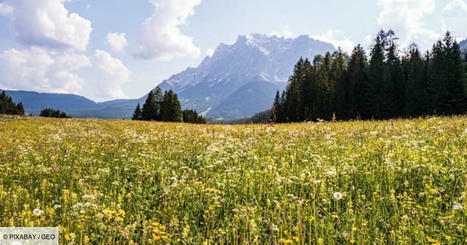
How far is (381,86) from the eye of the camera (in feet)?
188

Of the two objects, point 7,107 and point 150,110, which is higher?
point 7,107

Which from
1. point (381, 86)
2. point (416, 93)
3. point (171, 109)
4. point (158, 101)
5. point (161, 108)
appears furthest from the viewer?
point (158, 101)

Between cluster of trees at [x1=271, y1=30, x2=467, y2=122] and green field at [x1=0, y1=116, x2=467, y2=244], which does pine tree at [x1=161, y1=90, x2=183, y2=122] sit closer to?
cluster of trees at [x1=271, y1=30, x2=467, y2=122]

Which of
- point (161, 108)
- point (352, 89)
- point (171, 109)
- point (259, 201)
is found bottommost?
point (259, 201)

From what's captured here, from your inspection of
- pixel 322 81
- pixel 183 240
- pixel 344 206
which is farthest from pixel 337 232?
pixel 322 81

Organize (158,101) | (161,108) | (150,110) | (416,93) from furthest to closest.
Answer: (158,101), (150,110), (161,108), (416,93)

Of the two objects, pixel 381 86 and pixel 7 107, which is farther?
pixel 7 107

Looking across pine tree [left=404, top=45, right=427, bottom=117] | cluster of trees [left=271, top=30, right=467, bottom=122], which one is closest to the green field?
cluster of trees [left=271, top=30, right=467, bottom=122]

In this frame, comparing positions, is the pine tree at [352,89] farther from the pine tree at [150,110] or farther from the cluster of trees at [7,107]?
the cluster of trees at [7,107]

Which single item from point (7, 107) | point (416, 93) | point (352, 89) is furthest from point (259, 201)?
point (7, 107)

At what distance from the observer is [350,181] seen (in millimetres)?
5617

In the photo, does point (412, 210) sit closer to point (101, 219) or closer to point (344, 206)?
point (344, 206)

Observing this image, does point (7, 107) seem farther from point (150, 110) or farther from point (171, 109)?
point (171, 109)

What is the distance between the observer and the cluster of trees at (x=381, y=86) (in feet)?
161
